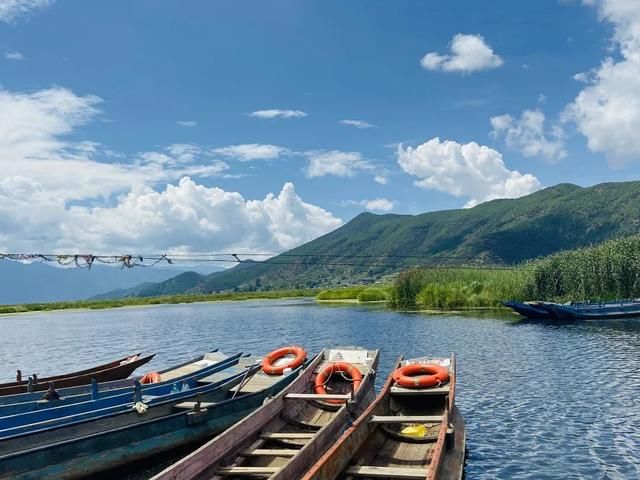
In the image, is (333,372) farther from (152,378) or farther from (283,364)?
(152,378)

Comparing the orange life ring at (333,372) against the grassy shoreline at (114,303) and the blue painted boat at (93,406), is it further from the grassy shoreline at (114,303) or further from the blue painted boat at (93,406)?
the grassy shoreline at (114,303)

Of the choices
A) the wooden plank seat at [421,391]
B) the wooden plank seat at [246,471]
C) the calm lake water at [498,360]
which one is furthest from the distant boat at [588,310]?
the wooden plank seat at [246,471]

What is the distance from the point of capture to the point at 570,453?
1634 cm

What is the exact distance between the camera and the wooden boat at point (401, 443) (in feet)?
36.9

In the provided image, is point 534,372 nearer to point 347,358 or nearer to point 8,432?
point 347,358

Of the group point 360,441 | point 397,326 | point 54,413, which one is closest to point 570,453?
point 360,441

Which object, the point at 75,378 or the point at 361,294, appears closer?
the point at 75,378

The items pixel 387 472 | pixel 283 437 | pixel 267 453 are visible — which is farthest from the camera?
pixel 283 437

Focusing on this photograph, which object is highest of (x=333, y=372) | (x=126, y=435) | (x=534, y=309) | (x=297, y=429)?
(x=534, y=309)

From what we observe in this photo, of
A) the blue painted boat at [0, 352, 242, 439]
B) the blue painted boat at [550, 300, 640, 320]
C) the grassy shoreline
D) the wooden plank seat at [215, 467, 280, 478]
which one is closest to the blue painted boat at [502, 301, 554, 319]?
the blue painted boat at [550, 300, 640, 320]

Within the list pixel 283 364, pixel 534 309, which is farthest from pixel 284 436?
pixel 534 309

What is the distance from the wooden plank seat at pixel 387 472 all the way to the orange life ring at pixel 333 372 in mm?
7002

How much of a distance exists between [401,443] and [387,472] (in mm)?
3229

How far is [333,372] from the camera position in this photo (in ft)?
68.1
